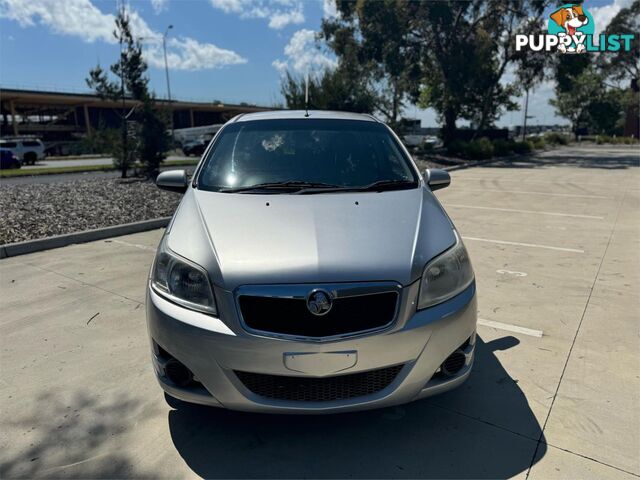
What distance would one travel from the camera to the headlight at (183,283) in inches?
87.2

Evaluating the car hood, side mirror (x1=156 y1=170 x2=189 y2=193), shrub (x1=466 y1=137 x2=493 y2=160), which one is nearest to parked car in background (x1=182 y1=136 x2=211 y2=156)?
shrub (x1=466 y1=137 x2=493 y2=160)

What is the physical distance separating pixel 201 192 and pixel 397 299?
1.63 meters

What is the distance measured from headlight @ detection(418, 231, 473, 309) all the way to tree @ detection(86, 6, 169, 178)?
13.0 metres

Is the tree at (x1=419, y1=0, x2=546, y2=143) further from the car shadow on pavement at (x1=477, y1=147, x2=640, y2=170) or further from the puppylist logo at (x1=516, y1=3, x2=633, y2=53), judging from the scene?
the car shadow on pavement at (x1=477, y1=147, x2=640, y2=170)

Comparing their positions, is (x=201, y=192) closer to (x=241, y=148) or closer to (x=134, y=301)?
(x=241, y=148)

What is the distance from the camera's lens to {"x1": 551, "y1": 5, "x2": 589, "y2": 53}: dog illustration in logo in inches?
956

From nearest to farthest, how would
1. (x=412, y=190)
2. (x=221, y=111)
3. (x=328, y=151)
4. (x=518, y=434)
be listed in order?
(x=518, y=434), (x=412, y=190), (x=328, y=151), (x=221, y=111)

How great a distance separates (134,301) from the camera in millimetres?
4355

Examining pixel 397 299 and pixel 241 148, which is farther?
pixel 241 148

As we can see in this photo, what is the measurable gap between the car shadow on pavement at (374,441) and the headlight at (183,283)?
79 cm

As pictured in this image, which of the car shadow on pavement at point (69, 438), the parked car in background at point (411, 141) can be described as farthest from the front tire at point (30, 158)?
the car shadow on pavement at point (69, 438)

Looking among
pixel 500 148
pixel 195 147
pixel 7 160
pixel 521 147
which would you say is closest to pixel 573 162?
pixel 500 148

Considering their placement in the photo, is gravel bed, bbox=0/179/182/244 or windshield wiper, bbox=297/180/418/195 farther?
gravel bed, bbox=0/179/182/244

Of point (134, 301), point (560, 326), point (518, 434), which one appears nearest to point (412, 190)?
point (518, 434)
